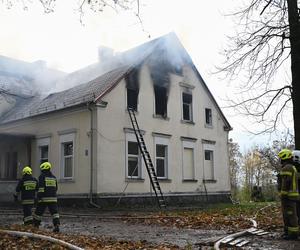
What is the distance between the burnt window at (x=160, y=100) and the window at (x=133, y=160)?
271cm

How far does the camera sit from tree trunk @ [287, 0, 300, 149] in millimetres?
9539

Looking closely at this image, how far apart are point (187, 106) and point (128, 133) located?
→ 18.2 ft

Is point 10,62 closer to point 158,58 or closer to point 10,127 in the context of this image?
point 10,127

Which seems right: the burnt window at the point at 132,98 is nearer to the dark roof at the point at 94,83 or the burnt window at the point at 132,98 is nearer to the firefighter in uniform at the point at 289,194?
the dark roof at the point at 94,83

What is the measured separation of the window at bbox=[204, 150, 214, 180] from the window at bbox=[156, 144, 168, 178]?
A: 134 inches

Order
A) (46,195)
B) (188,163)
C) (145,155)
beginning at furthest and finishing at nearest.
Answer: (188,163) < (145,155) < (46,195)

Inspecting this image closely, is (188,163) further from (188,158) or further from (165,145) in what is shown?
(165,145)

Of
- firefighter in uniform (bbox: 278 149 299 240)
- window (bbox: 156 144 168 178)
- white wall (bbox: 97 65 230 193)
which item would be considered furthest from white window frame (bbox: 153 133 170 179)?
firefighter in uniform (bbox: 278 149 299 240)

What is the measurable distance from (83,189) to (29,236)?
416 inches

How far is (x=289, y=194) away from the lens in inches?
308

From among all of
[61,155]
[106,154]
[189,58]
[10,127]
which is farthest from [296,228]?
[10,127]

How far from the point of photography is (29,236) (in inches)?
281

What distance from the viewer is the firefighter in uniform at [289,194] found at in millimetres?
7762

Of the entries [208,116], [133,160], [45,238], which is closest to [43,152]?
[133,160]
